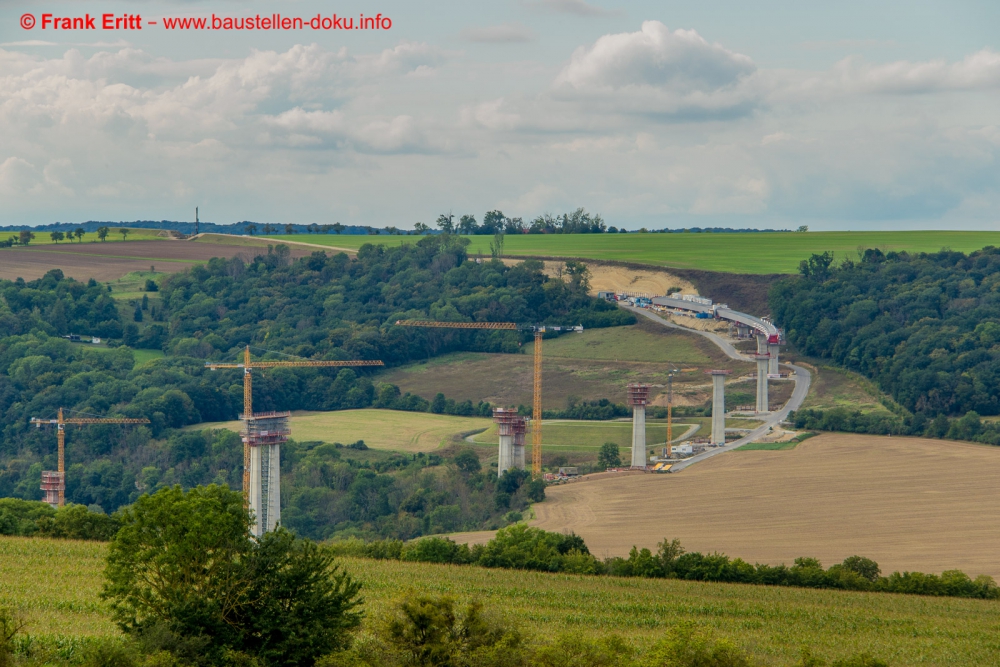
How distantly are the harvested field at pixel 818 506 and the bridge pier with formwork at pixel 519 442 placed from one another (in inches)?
482

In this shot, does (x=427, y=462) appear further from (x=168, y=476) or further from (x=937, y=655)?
(x=937, y=655)

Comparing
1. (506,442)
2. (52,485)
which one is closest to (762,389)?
(506,442)

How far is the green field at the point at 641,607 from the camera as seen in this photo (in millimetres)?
55656

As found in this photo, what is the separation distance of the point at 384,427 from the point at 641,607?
111 meters

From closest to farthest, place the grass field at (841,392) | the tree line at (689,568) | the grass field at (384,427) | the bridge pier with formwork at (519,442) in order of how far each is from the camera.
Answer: the tree line at (689,568), the bridge pier with formwork at (519,442), the grass field at (841,392), the grass field at (384,427)

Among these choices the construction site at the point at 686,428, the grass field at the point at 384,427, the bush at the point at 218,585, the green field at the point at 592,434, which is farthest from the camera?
the grass field at the point at 384,427

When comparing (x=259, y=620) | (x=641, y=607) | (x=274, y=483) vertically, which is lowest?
(x=274, y=483)

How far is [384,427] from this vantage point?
173625mm

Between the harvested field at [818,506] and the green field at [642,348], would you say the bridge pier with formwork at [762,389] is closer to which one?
the harvested field at [818,506]

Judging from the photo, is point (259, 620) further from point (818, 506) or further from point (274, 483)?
point (274, 483)

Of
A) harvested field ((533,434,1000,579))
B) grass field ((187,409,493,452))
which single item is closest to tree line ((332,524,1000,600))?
harvested field ((533,434,1000,579))

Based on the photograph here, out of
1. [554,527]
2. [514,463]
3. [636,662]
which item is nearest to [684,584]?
[636,662]

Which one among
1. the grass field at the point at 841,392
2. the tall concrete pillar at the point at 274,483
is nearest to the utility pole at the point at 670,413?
the grass field at the point at 841,392

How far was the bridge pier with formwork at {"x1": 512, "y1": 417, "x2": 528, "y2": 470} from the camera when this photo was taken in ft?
487
